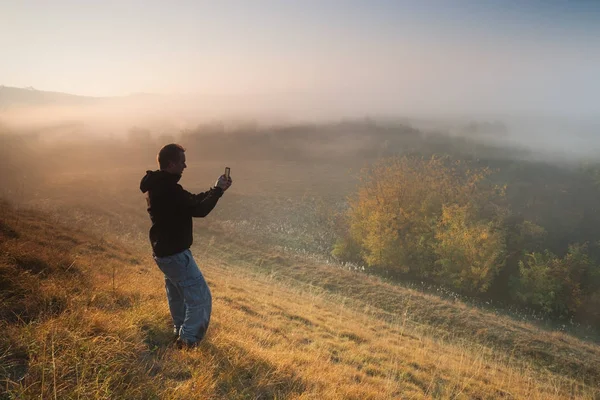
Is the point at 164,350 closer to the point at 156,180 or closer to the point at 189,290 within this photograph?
the point at 189,290

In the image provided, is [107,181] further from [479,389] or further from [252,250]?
[479,389]

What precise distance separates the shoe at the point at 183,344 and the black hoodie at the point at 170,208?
1361mm

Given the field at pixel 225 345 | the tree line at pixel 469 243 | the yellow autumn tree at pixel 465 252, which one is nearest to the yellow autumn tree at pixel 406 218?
the tree line at pixel 469 243

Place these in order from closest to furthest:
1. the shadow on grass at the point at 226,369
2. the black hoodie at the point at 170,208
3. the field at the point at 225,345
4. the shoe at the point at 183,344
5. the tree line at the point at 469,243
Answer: the field at the point at 225,345
the shadow on grass at the point at 226,369
the black hoodie at the point at 170,208
the shoe at the point at 183,344
the tree line at the point at 469,243

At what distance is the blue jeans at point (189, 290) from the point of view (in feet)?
15.6

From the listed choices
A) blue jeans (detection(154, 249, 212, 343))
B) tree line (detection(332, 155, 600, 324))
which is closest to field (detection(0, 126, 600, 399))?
blue jeans (detection(154, 249, 212, 343))

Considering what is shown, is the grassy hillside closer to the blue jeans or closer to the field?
the field

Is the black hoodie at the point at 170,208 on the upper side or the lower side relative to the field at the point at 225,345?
upper

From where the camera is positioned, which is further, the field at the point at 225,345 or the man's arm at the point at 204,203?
the man's arm at the point at 204,203

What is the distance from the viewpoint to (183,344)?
499cm

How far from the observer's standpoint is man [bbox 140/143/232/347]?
4625 mm

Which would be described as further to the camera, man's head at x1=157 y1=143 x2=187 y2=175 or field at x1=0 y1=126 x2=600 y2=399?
man's head at x1=157 y1=143 x2=187 y2=175

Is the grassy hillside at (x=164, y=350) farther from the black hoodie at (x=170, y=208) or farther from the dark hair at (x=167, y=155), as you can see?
the dark hair at (x=167, y=155)

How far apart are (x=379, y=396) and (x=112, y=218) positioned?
113 ft
